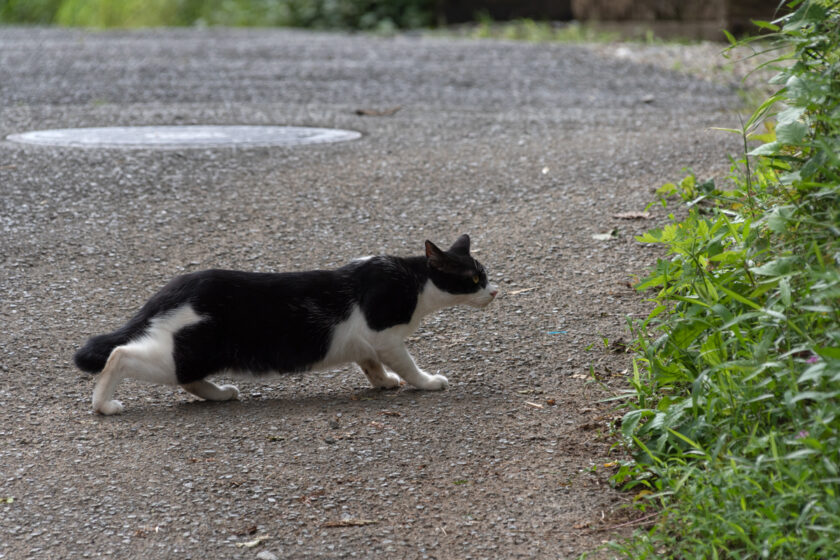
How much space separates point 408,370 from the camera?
3469 millimetres

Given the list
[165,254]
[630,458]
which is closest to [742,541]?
[630,458]

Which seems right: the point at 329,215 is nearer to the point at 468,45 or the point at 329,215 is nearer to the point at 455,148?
the point at 455,148

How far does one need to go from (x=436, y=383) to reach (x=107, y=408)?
1152 millimetres

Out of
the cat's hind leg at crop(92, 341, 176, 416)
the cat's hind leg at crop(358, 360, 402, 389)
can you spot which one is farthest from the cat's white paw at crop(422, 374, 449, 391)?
the cat's hind leg at crop(92, 341, 176, 416)

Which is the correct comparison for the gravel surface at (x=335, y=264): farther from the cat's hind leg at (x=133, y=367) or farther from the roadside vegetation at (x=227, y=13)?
the roadside vegetation at (x=227, y=13)

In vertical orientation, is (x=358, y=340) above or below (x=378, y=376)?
above

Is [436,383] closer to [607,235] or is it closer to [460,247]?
[460,247]

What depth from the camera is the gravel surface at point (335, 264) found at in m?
2.67

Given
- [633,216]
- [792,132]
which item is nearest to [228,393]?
[792,132]

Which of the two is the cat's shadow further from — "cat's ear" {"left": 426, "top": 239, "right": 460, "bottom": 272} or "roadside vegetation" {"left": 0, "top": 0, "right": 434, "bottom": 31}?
"roadside vegetation" {"left": 0, "top": 0, "right": 434, "bottom": 31}

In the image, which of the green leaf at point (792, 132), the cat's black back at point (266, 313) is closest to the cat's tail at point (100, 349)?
the cat's black back at point (266, 313)

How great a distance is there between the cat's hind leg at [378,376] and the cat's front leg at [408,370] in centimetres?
7

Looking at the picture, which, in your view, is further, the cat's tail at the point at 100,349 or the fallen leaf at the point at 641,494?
the cat's tail at the point at 100,349

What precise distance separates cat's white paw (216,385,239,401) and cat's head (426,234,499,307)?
0.83 meters
